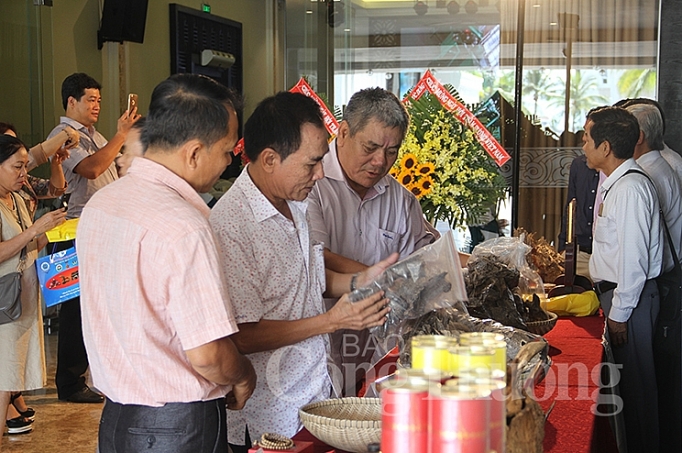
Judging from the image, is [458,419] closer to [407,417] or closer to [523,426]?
[407,417]

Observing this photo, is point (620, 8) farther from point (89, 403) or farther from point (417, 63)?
point (89, 403)

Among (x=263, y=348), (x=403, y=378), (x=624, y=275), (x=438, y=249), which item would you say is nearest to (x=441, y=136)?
(x=624, y=275)

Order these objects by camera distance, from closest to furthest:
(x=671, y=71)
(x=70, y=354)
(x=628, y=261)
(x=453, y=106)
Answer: (x=628, y=261) → (x=453, y=106) → (x=671, y=71) → (x=70, y=354)

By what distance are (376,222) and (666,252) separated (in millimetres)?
1671

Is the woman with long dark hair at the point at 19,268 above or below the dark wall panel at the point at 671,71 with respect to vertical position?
below

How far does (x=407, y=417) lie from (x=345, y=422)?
0.53 m

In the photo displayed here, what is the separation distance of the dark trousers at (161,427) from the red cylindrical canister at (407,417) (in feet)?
2.20

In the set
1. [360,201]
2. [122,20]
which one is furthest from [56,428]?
[122,20]

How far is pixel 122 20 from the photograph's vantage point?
7797 millimetres

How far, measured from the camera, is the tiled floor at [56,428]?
4.33 m

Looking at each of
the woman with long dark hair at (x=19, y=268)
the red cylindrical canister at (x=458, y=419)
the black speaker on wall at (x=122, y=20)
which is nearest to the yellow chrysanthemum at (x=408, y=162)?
the woman with long dark hair at (x=19, y=268)

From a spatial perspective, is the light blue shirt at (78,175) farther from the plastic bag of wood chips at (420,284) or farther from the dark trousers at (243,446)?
the plastic bag of wood chips at (420,284)

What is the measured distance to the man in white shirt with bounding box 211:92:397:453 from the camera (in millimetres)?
2025

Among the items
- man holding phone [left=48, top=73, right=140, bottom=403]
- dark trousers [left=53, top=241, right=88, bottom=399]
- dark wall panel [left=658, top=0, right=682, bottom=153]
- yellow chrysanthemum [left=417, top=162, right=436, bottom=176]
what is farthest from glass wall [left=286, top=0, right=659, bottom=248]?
dark trousers [left=53, top=241, right=88, bottom=399]
